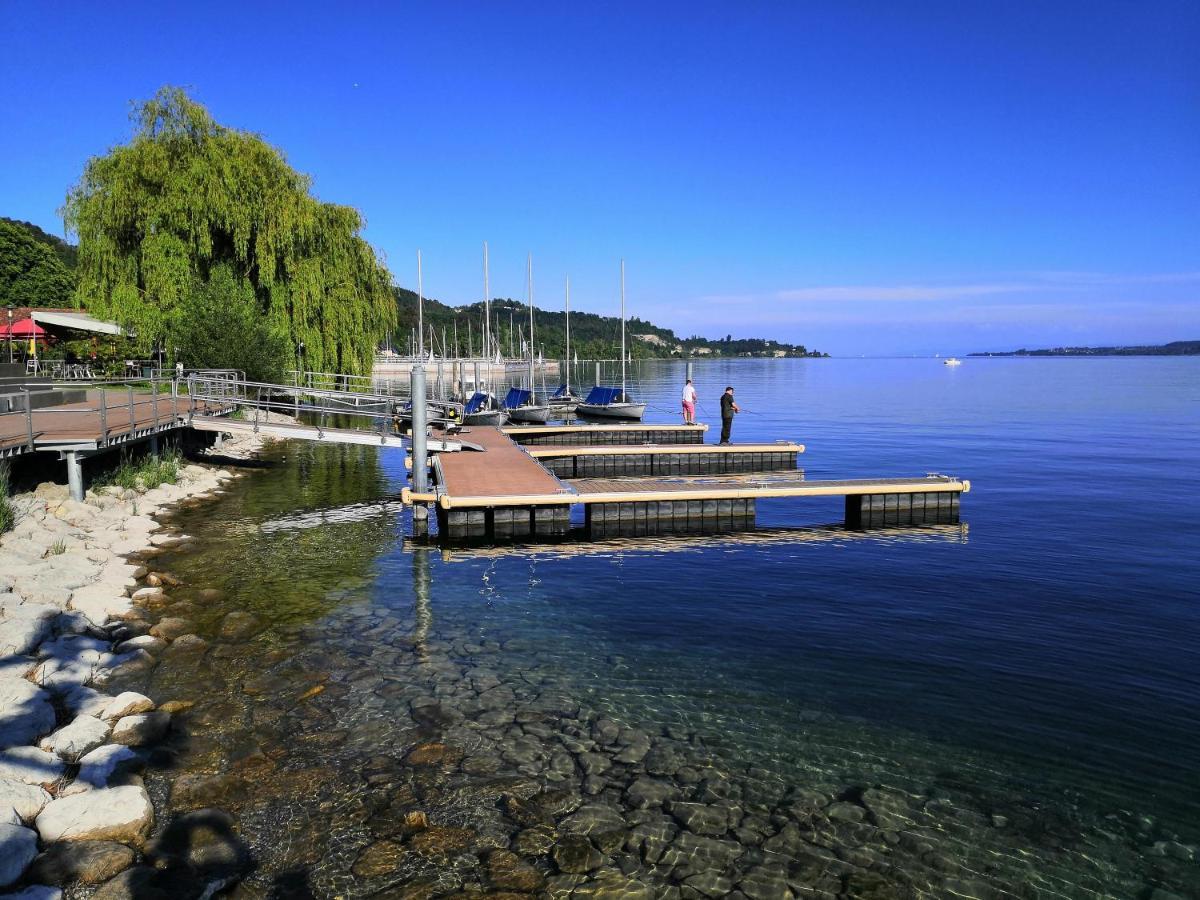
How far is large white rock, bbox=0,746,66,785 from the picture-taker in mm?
5475

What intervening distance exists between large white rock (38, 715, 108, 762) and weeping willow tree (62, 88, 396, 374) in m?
21.3

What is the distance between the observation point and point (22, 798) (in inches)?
206

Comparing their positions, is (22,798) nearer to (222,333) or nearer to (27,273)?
(222,333)

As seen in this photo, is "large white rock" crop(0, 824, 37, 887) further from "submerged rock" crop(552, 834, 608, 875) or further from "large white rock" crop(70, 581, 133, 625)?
"large white rock" crop(70, 581, 133, 625)

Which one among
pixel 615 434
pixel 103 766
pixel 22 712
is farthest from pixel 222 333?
pixel 103 766

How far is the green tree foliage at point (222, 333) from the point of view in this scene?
82.7ft

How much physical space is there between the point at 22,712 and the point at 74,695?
656 mm

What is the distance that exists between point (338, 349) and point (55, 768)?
90.0ft

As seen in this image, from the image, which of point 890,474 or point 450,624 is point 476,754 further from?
point 890,474

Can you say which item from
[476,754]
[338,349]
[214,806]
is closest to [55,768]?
[214,806]

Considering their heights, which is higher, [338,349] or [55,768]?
[338,349]

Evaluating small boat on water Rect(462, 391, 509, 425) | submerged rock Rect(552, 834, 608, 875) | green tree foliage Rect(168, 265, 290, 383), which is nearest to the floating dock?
small boat on water Rect(462, 391, 509, 425)

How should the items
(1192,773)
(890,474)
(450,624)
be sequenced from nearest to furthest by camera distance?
(1192,773)
(450,624)
(890,474)

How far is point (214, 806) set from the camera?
18.7 ft
